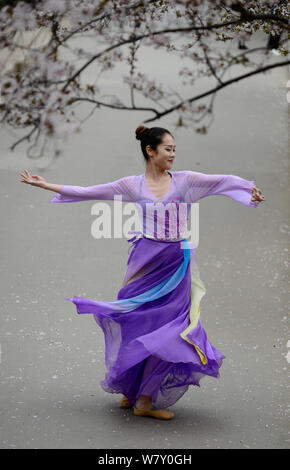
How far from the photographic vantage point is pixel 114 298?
6734 millimetres

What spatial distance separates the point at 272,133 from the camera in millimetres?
12461

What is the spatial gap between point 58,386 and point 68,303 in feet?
4.82

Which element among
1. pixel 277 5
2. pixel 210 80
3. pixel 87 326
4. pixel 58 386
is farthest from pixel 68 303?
pixel 210 80

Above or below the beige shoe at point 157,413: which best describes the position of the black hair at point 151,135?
above

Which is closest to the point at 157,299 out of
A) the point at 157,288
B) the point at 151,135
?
the point at 157,288

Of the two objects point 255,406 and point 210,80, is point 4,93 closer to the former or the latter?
point 255,406

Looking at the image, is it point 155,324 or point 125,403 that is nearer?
point 155,324

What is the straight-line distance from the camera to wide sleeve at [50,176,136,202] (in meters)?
4.64

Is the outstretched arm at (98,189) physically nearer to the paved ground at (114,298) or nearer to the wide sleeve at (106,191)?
the wide sleeve at (106,191)

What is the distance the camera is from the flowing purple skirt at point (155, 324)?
452cm

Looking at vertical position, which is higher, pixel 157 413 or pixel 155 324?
pixel 155 324

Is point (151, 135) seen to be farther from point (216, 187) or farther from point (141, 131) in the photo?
point (216, 187)

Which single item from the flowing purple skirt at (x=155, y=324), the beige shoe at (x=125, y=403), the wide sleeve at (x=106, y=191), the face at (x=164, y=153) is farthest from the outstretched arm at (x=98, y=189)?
the beige shoe at (x=125, y=403)

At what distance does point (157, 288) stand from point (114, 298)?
7.01 feet
